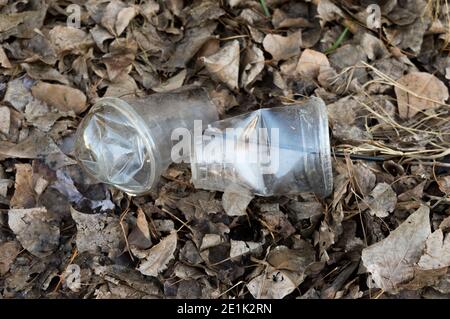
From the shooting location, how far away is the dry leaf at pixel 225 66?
7.95ft

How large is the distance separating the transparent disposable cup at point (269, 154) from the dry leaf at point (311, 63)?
0.30 metres

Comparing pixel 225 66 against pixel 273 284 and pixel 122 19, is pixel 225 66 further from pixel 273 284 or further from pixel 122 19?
pixel 273 284

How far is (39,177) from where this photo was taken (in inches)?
88.8

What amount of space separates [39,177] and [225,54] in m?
0.91

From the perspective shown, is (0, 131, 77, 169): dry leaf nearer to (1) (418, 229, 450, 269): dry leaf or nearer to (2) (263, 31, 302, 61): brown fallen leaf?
(2) (263, 31, 302, 61): brown fallen leaf

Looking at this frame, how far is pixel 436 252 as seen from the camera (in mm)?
1979

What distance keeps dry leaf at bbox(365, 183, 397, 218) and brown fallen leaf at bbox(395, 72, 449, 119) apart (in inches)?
15.9

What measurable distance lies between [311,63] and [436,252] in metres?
0.96

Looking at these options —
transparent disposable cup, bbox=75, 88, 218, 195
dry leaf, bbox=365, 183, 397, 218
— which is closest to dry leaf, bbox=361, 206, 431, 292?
dry leaf, bbox=365, 183, 397, 218

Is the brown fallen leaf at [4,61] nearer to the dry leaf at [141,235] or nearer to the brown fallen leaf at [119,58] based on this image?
the brown fallen leaf at [119,58]

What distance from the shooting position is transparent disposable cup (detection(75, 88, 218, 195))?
2111 mm

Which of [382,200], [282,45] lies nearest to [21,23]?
[282,45]

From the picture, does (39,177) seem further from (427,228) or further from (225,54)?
(427,228)

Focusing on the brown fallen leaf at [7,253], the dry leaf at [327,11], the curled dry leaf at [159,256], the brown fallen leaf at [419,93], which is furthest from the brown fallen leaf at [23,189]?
the brown fallen leaf at [419,93]
